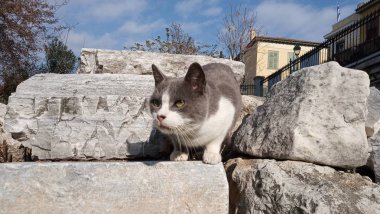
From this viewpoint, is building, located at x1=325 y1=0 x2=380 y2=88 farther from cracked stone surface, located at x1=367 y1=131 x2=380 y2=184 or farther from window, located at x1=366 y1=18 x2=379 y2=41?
cracked stone surface, located at x1=367 y1=131 x2=380 y2=184

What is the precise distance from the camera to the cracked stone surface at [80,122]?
2.68 metres

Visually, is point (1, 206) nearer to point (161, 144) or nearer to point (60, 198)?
point (60, 198)

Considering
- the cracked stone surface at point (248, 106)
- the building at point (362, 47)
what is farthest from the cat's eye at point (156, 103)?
the building at point (362, 47)

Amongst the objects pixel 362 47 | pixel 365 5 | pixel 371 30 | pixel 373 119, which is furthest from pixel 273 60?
pixel 373 119

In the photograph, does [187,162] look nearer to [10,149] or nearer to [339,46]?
[10,149]

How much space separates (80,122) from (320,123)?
6.06 ft

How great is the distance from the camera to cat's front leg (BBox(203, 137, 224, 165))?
2279mm

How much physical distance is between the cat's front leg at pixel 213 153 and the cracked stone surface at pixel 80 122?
1.70 ft

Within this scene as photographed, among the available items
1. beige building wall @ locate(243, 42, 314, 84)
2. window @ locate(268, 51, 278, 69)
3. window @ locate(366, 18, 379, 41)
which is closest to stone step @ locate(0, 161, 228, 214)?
window @ locate(366, 18, 379, 41)

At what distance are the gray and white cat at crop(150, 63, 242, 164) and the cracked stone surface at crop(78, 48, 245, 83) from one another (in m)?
1.28

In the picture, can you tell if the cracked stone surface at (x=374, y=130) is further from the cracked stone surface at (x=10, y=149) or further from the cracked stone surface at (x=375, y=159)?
the cracked stone surface at (x=10, y=149)

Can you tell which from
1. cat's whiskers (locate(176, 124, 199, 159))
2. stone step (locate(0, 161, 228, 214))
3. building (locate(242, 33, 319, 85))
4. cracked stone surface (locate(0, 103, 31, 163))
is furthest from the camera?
building (locate(242, 33, 319, 85))

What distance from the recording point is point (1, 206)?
1842 mm

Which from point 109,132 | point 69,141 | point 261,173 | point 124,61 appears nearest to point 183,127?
point 261,173
